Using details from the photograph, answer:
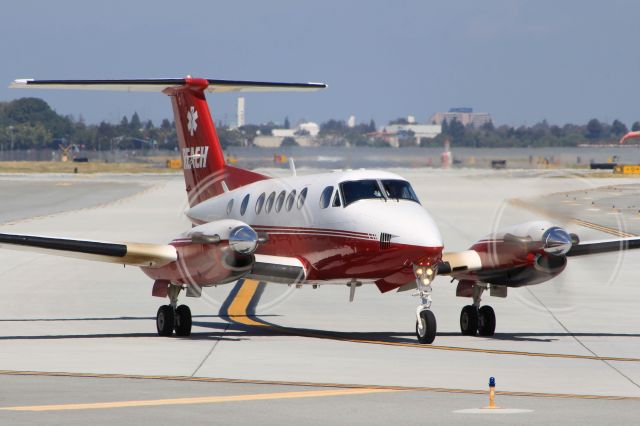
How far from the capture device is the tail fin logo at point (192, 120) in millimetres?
30703

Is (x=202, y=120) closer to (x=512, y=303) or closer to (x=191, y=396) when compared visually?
(x=512, y=303)

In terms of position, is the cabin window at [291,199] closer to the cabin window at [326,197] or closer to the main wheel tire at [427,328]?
the cabin window at [326,197]

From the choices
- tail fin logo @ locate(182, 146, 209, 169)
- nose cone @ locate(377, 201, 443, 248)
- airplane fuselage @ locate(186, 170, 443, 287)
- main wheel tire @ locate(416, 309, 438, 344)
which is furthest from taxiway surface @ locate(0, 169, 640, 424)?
tail fin logo @ locate(182, 146, 209, 169)

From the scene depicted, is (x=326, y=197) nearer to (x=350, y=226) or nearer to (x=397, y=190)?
(x=350, y=226)

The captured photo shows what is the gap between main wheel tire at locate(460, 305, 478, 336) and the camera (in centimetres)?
2477

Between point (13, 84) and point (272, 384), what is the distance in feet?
44.3

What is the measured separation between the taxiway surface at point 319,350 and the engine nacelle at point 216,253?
1.23 m

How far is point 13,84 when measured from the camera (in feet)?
93.4

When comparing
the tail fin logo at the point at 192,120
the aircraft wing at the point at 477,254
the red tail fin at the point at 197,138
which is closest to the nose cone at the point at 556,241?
the aircraft wing at the point at 477,254

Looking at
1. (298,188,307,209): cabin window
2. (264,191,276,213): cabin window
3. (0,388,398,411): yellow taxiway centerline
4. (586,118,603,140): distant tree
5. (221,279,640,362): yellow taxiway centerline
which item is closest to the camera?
(0,388,398,411): yellow taxiway centerline

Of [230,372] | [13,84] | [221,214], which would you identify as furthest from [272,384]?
[13,84]

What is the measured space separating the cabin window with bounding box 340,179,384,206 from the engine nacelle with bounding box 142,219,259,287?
201 centimetres

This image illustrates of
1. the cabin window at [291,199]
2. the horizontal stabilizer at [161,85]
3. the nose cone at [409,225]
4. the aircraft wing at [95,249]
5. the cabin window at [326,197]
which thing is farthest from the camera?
the horizontal stabilizer at [161,85]

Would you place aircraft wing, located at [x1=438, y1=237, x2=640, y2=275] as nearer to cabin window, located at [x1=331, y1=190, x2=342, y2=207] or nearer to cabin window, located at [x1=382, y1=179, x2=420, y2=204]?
cabin window, located at [x1=382, y1=179, x2=420, y2=204]
